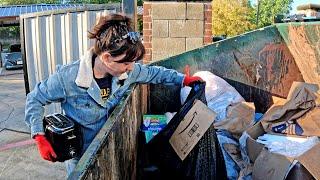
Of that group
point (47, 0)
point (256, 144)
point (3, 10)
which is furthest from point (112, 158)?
point (47, 0)

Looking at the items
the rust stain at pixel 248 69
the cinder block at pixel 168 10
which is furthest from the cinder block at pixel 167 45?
the rust stain at pixel 248 69

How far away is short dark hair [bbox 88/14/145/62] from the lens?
86.9 inches

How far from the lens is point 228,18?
26938 mm

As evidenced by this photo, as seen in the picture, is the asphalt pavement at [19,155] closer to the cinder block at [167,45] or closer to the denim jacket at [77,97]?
Answer: the cinder block at [167,45]

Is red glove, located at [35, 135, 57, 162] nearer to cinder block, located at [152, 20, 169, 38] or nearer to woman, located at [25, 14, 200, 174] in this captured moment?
woman, located at [25, 14, 200, 174]

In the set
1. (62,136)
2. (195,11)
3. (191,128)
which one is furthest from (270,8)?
(62,136)

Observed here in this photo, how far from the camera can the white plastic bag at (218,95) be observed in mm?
3582

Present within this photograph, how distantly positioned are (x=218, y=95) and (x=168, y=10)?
Answer: 1684 millimetres

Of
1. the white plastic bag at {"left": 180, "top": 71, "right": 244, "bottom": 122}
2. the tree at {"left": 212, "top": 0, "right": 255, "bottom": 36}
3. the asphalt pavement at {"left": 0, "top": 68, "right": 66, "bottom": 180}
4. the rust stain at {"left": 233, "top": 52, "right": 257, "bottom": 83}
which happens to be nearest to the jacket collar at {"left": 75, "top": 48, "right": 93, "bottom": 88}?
the white plastic bag at {"left": 180, "top": 71, "right": 244, "bottom": 122}

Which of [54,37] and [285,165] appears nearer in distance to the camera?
[285,165]

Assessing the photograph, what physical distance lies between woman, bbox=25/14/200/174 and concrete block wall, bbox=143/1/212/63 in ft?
8.26

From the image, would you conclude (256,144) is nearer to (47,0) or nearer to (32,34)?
(32,34)

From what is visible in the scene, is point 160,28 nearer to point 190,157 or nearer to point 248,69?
point 248,69

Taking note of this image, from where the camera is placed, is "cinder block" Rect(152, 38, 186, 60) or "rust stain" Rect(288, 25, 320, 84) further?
"cinder block" Rect(152, 38, 186, 60)
